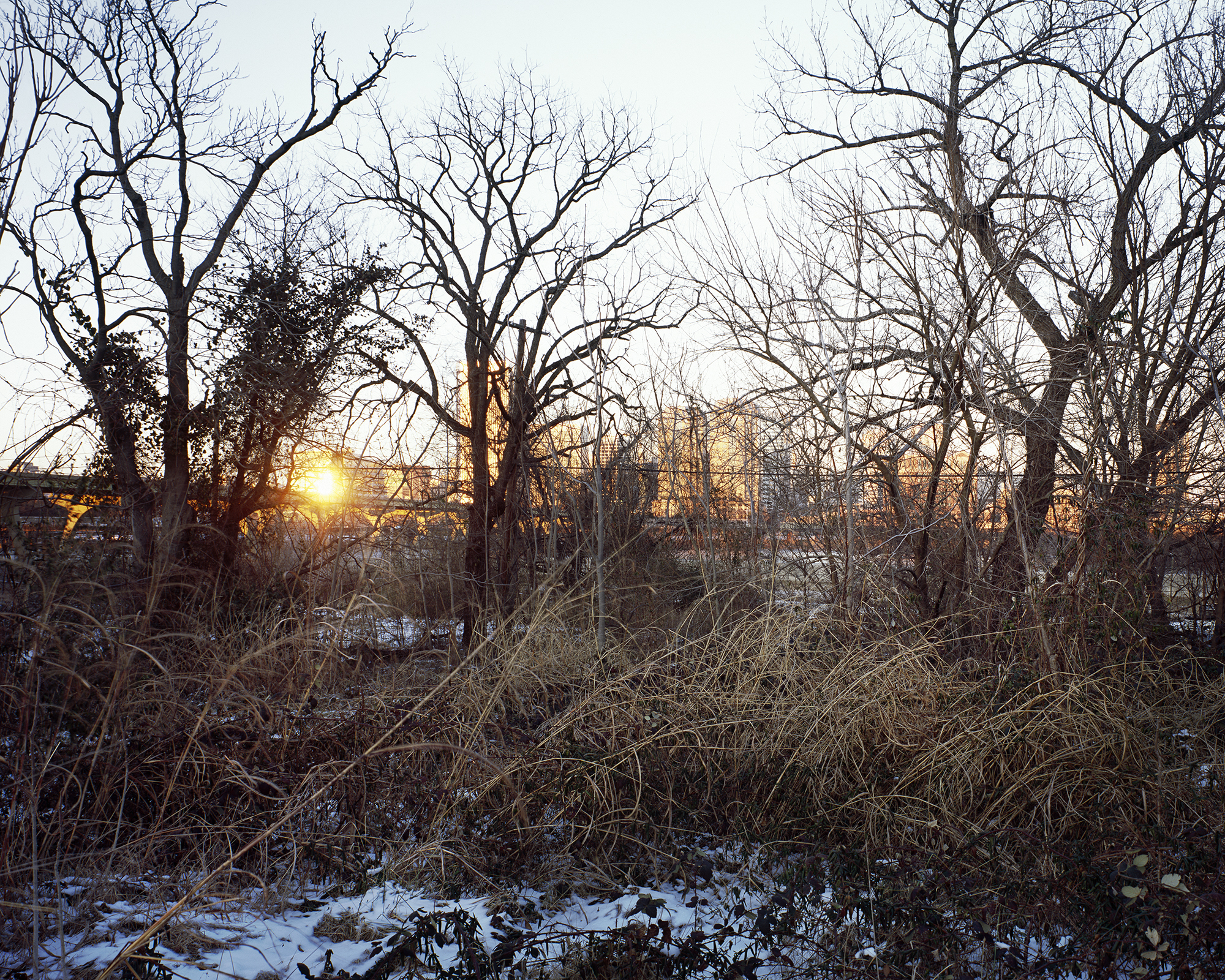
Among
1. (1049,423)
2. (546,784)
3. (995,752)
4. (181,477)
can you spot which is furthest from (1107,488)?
(181,477)

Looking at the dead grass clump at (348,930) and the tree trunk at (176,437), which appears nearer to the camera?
the dead grass clump at (348,930)

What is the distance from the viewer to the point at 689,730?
3.80m

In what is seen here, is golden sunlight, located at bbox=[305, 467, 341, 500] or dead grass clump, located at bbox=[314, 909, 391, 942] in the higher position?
golden sunlight, located at bbox=[305, 467, 341, 500]

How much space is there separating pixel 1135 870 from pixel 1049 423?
359cm

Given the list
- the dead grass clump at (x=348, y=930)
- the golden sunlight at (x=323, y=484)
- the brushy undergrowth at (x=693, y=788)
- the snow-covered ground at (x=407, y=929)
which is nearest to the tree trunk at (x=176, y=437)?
the golden sunlight at (x=323, y=484)

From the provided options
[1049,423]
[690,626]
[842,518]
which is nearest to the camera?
[1049,423]

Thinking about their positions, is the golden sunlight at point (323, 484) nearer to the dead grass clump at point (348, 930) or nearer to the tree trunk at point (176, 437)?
the tree trunk at point (176, 437)

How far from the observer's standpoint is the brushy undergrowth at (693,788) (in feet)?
8.84

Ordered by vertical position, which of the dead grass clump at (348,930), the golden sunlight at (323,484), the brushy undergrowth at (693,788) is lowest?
the dead grass clump at (348,930)

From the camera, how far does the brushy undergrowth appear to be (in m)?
2.69

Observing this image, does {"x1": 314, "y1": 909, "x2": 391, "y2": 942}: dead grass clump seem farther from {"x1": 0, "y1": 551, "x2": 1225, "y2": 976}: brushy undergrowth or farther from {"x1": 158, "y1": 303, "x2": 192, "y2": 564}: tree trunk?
{"x1": 158, "y1": 303, "x2": 192, "y2": 564}: tree trunk

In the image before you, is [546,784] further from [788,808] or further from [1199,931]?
[1199,931]

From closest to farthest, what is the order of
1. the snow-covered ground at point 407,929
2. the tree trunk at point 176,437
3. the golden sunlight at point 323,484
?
the snow-covered ground at point 407,929 < the golden sunlight at point 323,484 < the tree trunk at point 176,437

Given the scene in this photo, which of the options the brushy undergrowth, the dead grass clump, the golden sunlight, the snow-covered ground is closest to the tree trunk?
the golden sunlight
